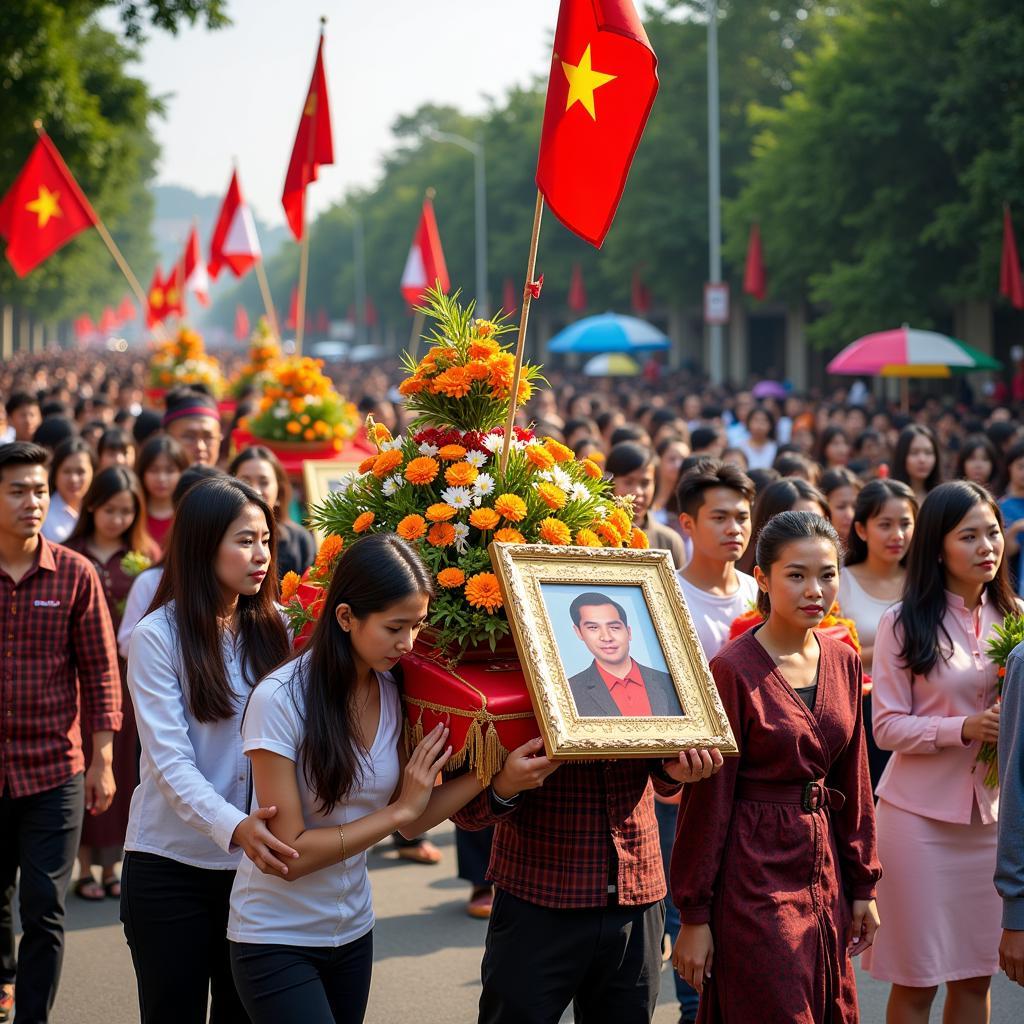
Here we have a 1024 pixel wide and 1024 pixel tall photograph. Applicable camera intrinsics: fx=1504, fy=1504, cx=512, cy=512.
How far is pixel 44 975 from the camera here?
15.3 feet

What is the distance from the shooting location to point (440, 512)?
370 cm

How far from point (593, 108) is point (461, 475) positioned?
3.50 ft

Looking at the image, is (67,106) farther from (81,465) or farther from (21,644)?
(21,644)

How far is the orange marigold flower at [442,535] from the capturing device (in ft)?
12.1

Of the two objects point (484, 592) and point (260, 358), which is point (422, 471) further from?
point (260, 358)

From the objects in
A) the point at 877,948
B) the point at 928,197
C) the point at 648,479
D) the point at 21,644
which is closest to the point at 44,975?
the point at 21,644

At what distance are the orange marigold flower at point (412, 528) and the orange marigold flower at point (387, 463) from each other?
0.22 metres

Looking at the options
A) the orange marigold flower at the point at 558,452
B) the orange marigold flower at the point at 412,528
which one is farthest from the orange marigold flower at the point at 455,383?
the orange marigold flower at the point at 412,528

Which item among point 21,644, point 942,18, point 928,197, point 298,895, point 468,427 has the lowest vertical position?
point 298,895

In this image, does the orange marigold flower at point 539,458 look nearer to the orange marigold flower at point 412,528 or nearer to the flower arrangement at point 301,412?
the orange marigold flower at point 412,528

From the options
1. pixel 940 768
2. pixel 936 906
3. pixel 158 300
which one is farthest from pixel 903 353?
pixel 158 300

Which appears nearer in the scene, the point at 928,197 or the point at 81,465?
the point at 81,465

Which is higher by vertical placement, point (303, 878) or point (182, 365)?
point (182, 365)

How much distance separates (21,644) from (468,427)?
1871mm
